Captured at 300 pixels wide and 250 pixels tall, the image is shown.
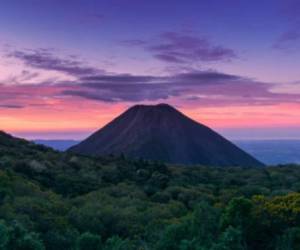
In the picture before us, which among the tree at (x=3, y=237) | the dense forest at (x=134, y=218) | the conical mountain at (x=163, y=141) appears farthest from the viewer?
the conical mountain at (x=163, y=141)

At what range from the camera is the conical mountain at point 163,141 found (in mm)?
150000

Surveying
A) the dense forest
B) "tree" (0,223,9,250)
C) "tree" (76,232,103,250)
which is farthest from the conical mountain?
"tree" (0,223,9,250)

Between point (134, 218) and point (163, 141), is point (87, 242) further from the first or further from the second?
point (163, 141)

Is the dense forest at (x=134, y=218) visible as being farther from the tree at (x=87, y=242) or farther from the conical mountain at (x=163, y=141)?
the conical mountain at (x=163, y=141)

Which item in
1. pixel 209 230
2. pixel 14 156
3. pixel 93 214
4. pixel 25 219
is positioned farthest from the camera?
pixel 14 156

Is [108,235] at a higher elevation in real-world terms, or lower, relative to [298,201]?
lower

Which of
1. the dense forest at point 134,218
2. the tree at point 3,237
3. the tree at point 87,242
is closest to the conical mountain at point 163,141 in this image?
the dense forest at point 134,218

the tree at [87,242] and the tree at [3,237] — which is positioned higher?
the tree at [3,237]

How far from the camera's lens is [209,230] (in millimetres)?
24297

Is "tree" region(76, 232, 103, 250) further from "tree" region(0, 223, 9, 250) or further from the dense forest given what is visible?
"tree" region(0, 223, 9, 250)

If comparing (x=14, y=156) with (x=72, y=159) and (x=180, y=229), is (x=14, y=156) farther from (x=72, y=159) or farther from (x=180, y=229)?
(x=180, y=229)

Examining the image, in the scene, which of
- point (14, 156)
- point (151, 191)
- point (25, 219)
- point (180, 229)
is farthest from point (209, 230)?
point (14, 156)

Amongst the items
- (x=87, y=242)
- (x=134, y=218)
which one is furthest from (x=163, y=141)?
(x=87, y=242)

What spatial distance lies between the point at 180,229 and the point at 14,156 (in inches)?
1528
